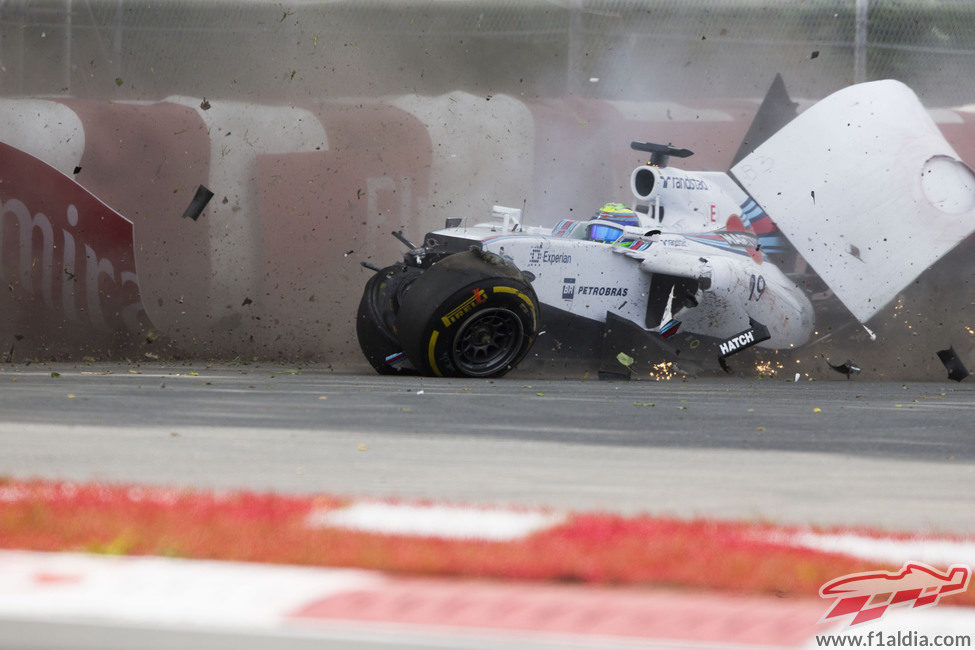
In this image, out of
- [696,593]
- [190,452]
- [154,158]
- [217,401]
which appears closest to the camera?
[696,593]

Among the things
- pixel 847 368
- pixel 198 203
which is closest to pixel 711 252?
pixel 847 368

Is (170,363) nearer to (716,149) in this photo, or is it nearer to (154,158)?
(154,158)

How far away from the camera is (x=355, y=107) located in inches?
541

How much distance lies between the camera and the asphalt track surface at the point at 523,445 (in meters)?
4.32

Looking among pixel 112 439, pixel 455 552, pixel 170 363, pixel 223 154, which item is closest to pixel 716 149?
pixel 223 154

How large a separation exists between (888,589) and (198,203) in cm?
1138

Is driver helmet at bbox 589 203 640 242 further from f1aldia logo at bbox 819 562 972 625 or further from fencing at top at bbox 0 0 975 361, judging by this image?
f1aldia logo at bbox 819 562 972 625

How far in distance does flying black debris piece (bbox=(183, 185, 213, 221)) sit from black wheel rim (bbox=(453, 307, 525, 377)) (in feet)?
15.9

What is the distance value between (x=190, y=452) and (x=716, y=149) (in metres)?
9.91

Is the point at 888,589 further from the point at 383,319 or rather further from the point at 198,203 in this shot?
the point at 198,203

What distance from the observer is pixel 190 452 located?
201 inches

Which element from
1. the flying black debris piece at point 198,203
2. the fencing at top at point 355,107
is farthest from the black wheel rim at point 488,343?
the flying black debris piece at point 198,203

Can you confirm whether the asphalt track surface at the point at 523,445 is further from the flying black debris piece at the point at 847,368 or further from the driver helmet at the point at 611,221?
the flying black debris piece at the point at 847,368

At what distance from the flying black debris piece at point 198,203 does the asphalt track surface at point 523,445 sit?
4.57 metres
